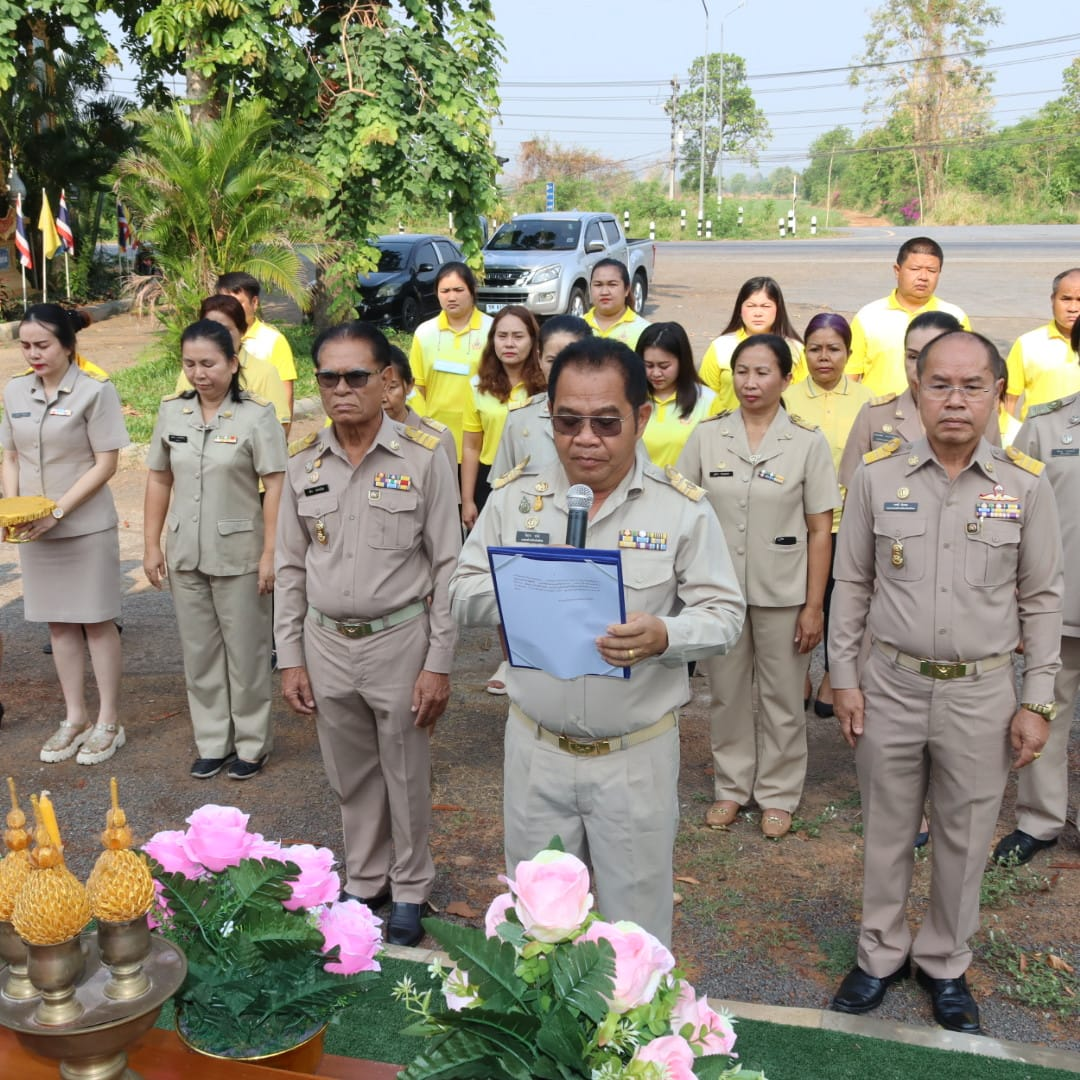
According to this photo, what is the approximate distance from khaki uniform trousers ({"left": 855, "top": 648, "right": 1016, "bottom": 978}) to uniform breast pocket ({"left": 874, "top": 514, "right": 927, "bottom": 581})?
28 centimetres

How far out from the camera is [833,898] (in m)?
4.42

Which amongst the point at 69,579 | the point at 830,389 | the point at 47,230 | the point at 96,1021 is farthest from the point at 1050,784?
the point at 47,230

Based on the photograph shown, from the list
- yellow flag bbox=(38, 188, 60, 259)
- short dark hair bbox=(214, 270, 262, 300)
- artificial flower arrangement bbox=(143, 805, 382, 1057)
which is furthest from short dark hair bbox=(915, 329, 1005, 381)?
yellow flag bbox=(38, 188, 60, 259)

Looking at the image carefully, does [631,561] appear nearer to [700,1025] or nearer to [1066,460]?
[700,1025]

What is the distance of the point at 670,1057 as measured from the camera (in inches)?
66.7

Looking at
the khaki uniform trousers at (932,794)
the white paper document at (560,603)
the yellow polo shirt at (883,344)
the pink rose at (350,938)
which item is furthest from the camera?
the yellow polo shirt at (883,344)

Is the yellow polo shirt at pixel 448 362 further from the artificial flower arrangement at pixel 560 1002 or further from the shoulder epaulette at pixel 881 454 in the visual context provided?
the artificial flower arrangement at pixel 560 1002

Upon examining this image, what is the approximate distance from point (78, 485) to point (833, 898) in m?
3.71

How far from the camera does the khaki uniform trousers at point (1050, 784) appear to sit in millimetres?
4684

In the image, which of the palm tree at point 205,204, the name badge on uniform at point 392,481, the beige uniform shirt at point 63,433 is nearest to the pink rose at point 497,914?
the name badge on uniform at point 392,481

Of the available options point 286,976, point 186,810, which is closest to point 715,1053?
point 286,976

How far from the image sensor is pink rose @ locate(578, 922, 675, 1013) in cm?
177

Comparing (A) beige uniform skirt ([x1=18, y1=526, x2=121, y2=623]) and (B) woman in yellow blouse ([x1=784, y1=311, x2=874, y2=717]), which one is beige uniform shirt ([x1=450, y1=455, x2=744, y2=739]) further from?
(A) beige uniform skirt ([x1=18, y1=526, x2=121, y2=623])

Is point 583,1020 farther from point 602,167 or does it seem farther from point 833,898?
point 602,167
